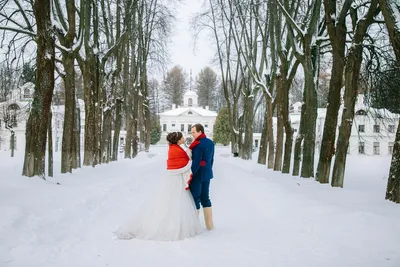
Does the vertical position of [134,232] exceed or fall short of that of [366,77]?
it falls short

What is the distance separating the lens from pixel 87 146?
16.6 metres

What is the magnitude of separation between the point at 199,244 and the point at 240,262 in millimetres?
922

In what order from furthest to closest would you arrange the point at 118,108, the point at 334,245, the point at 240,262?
the point at 118,108 < the point at 334,245 < the point at 240,262

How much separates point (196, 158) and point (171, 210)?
37.2 inches

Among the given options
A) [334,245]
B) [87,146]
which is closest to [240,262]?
[334,245]

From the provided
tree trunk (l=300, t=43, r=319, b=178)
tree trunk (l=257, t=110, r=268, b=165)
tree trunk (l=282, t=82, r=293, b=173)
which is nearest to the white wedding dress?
tree trunk (l=300, t=43, r=319, b=178)

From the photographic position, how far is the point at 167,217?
5594mm

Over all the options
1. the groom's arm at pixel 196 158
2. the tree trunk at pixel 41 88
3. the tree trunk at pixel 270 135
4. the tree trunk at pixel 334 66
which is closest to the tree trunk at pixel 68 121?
the tree trunk at pixel 41 88

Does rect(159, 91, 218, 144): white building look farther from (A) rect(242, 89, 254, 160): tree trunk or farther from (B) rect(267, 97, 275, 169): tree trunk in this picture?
(B) rect(267, 97, 275, 169): tree trunk

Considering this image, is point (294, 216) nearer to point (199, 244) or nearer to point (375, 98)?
point (199, 244)

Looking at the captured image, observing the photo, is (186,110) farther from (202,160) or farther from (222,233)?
(222,233)

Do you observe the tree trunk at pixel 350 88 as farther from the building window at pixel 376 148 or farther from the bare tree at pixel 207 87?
the bare tree at pixel 207 87

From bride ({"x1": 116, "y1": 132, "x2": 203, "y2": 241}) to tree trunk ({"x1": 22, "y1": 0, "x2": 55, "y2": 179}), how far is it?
194 inches

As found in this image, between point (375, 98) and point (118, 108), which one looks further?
point (118, 108)
